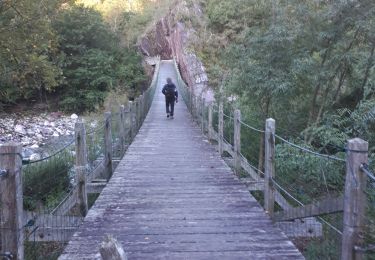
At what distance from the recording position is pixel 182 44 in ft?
111

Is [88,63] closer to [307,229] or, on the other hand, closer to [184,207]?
[184,207]

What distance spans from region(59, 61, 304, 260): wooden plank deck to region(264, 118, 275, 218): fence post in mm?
191

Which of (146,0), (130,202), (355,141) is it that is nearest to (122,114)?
(130,202)

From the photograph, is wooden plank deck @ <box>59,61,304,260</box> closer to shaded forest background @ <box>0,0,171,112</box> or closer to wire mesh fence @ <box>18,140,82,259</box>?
wire mesh fence @ <box>18,140,82,259</box>

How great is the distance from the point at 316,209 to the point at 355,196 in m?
0.97

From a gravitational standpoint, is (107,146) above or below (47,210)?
above

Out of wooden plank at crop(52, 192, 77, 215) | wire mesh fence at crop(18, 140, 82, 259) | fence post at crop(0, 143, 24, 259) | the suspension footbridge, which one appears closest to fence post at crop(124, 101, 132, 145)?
the suspension footbridge

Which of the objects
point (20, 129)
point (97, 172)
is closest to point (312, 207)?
point (97, 172)

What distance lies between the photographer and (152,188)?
753cm

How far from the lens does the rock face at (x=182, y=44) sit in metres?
27.9

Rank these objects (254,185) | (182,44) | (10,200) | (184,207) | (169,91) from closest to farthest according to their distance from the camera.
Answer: (10,200) < (184,207) < (254,185) < (169,91) < (182,44)

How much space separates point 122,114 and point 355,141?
26.6ft

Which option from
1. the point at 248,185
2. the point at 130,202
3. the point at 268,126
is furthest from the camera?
the point at 248,185

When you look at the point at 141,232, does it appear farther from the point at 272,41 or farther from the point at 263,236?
the point at 272,41
